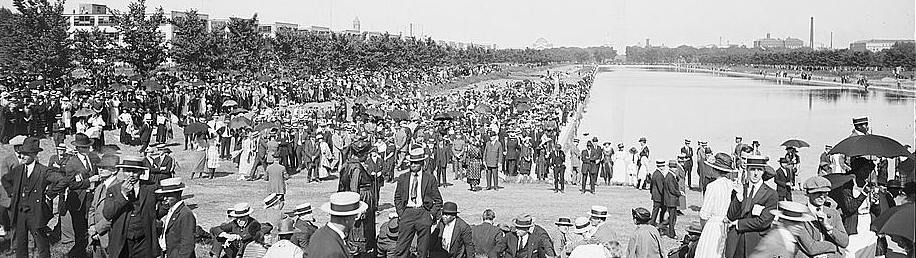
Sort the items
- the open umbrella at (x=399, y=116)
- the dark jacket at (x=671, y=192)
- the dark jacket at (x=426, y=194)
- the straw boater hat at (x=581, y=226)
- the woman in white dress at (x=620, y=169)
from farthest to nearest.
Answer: the open umbrella at (x=399, y=116) → the woman in white dress at (x=620, y=169) → the dark jacket at (x=671, y=192) → the dark jacket at (x=426, y=194) → the straw boater hat at (x=581, y=226)

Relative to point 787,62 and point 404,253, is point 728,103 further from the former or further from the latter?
point 787,62

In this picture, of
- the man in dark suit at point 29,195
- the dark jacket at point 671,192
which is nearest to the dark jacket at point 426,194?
the man in dark suit at point 29,195

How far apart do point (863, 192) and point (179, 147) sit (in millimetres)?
17885

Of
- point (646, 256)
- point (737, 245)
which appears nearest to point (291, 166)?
point (646, 256)

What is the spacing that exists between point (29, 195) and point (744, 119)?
36.5 meters

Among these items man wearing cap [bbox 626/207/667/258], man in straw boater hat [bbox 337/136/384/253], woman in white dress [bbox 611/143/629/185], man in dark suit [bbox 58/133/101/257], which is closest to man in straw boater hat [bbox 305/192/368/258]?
man in straw boater hat [bbox 337/136/384/253]

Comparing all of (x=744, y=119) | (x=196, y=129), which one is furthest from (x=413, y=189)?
(x=744, y=119)

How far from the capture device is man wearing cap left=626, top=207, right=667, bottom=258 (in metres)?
6.82

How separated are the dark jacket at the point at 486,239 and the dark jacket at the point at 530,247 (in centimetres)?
9

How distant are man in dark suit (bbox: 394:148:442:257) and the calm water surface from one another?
15.1 m

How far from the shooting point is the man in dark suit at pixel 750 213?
5656 mm

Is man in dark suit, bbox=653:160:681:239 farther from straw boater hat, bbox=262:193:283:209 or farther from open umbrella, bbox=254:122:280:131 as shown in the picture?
open umbrella, bbox=254:122:280:131

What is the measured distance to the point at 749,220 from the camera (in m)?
5.77

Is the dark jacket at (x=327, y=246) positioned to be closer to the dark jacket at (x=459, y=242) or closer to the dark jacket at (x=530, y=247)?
the dark jacket at (x=459, y=242)
